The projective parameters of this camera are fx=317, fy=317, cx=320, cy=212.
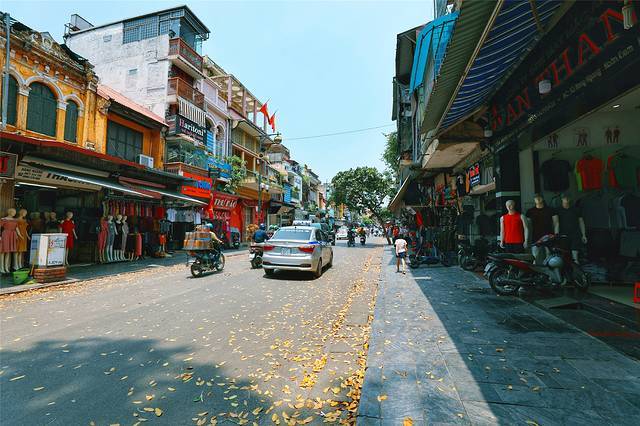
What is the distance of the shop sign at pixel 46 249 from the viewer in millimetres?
8945

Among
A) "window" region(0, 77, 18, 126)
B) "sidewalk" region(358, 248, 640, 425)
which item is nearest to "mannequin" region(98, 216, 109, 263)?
"window" region(0, 77, 18, 126)

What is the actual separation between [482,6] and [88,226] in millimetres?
15197

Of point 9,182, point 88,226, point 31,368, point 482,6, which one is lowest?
point 31,368

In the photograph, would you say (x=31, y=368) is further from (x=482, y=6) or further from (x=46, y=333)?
(x=482, y=6)

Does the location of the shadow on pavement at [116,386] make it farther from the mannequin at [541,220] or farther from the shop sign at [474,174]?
the shop sign at [474,174]

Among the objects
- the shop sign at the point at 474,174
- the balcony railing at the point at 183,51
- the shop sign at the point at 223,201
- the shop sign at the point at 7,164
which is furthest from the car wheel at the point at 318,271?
the balcony railing at the point at 183,51

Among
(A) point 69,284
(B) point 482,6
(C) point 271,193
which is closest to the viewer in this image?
(B) point 482,6

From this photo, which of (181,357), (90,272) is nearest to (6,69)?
(90,272)

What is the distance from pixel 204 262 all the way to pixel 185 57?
17.2 m

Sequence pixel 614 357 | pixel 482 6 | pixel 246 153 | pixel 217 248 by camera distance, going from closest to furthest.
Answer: pixel 614 357
pixel 482 6
pixel 217 248
pixel 246 153

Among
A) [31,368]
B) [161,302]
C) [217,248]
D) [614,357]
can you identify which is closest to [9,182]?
[217,248]

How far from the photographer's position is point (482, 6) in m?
3.88

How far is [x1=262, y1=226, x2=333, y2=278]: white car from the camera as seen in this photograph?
9.73 m

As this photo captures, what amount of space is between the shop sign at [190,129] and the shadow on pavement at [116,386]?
1809 cm
